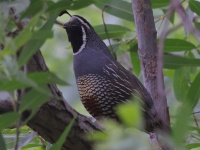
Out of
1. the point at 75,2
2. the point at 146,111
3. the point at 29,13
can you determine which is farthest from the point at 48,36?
the point at 146,111

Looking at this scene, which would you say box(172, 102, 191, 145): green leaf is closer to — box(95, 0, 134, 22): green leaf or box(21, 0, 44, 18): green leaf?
box(21, 0, 44, 18): green leaf

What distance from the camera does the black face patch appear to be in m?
2.99

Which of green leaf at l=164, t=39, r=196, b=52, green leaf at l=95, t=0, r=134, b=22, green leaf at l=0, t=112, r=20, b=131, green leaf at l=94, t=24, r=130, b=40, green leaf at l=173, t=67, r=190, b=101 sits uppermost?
green leaf at l=0, t=112, r=20, b=131

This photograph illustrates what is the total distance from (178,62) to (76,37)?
70 centimetres

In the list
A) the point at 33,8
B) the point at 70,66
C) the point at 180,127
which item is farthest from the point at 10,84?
the point at 70,66

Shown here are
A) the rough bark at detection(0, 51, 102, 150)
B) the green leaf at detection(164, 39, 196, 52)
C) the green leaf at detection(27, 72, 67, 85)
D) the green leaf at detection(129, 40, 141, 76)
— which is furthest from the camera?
the green leaf at detection(129, 40, 141, 76)

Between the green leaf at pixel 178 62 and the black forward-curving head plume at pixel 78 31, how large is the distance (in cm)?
56

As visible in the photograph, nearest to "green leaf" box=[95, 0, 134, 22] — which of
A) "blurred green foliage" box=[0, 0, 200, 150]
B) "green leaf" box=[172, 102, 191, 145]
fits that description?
"blurred green foliage" box=[0, 0, 200, 150]

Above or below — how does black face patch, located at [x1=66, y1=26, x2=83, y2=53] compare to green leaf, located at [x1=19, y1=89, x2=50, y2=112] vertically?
below

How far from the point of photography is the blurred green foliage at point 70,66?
3.56 ft

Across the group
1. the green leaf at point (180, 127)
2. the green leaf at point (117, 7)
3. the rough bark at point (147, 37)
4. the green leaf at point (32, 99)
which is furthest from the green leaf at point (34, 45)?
the green leaf at point (117, 7)

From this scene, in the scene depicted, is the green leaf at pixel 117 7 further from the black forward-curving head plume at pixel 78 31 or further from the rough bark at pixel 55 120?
the rough bark at pixel 55 120

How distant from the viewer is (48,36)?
53.1 inches

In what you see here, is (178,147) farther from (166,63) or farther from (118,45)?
(118,45)
